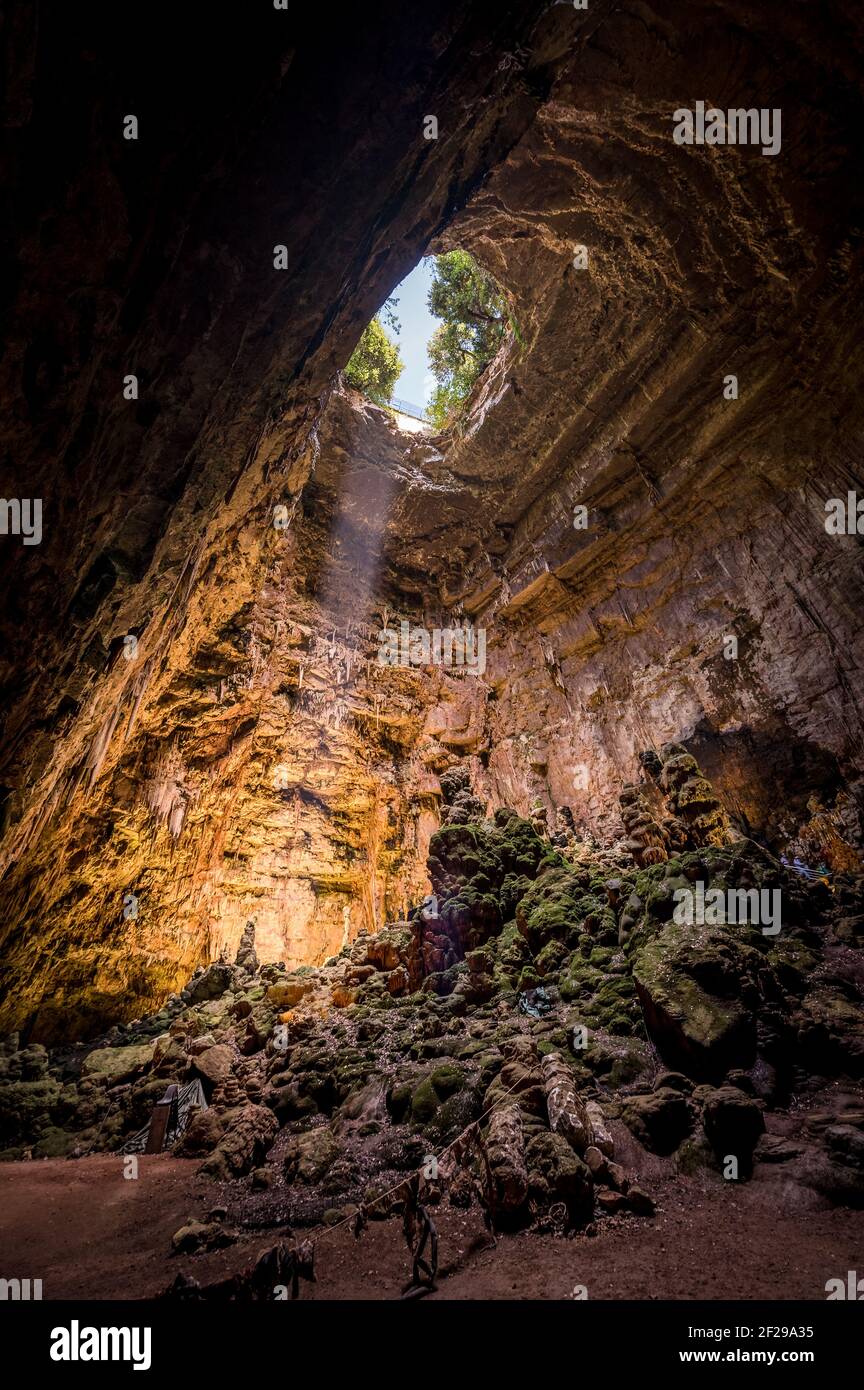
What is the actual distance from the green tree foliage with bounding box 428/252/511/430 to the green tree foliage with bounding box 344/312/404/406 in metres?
1.43

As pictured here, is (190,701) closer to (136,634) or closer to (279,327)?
(136,634)

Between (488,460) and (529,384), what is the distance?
240 cm

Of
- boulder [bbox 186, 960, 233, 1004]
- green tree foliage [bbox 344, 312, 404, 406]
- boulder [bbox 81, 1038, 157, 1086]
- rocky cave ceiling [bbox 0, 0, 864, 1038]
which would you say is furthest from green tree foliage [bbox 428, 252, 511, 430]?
boulder [bbox 81, 1038, 157, 1086]

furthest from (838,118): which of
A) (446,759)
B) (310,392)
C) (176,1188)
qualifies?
(176,1188)

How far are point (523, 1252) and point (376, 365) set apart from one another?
2103cm

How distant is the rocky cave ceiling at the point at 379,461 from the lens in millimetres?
3314

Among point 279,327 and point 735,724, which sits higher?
point 279,327

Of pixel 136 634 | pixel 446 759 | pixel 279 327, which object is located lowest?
pixel 446 759

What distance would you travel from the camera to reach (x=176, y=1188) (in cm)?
558

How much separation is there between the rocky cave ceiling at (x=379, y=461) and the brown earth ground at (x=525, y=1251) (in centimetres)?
404

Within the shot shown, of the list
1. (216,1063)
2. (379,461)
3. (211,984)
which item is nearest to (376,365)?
(379,461)

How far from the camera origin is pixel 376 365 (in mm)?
17562

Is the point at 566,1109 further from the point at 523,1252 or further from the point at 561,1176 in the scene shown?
the point at 523,1252

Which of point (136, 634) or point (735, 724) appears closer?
point (136, 634)
